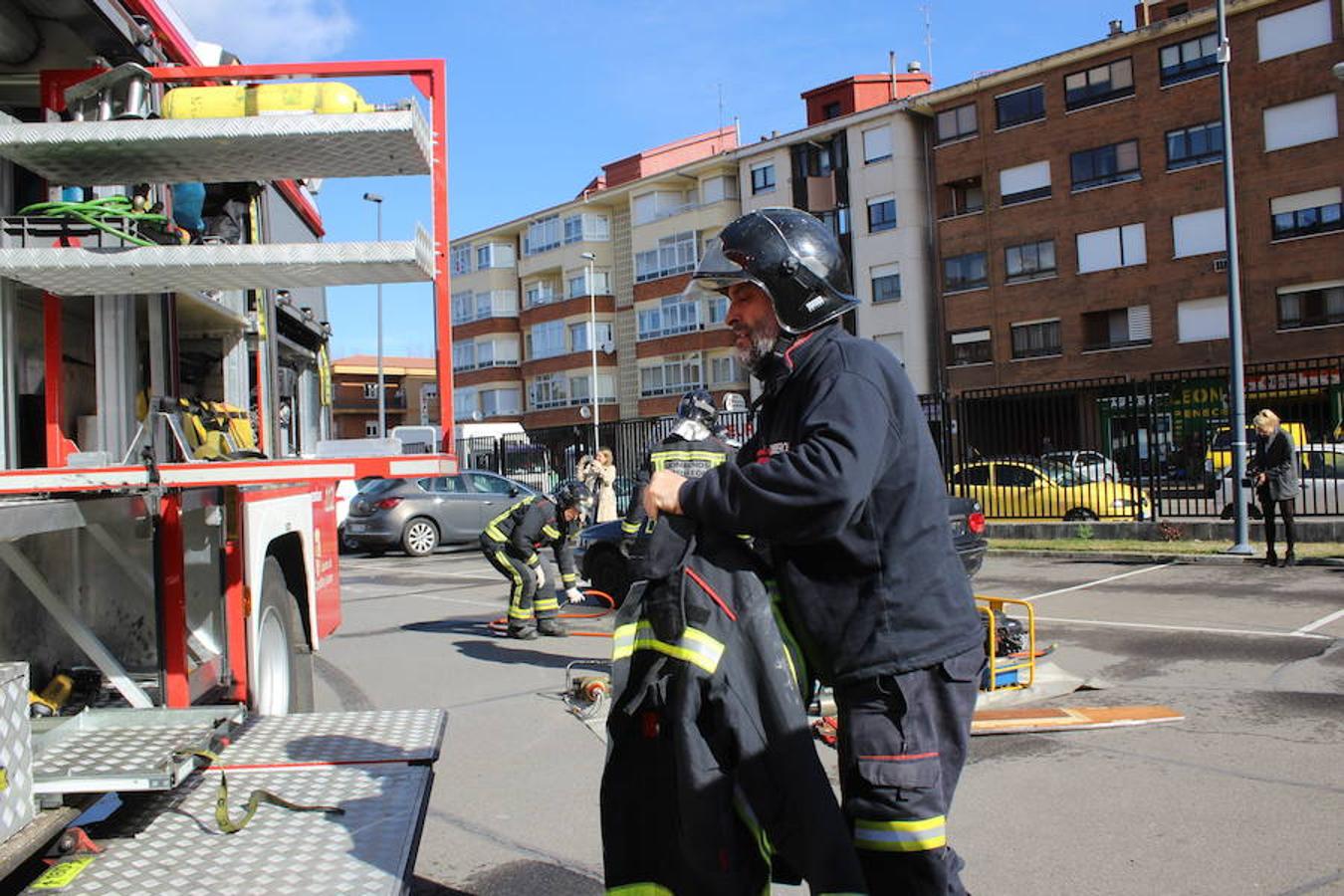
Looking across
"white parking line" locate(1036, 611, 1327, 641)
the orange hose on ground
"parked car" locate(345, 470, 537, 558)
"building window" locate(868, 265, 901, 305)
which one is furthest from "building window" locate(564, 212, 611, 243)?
"white parking line" locate(1036, 611, 1327, 641)

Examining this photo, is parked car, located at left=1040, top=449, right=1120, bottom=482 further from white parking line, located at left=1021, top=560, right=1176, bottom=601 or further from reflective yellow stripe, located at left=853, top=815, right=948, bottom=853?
reflective yellow stripe, located at left=853, top=815, right=948, bottom=853

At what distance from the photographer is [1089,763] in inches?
215

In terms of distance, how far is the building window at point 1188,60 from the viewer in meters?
33.4

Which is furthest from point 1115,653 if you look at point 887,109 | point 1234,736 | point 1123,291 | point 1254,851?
point 887,109

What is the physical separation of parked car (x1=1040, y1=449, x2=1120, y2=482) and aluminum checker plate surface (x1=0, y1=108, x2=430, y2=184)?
629 inches

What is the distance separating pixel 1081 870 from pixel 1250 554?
37.6 ft

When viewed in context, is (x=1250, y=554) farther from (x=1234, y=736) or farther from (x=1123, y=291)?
(x=1123, y=291)

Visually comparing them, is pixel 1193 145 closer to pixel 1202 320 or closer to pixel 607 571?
pixel 1202 320

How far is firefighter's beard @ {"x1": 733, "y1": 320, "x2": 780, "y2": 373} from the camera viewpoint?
271cm

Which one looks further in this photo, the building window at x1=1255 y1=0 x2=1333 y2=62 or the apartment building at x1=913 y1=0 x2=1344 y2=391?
the apartment building at x1=913 y1=0 x2=1344 y2=391

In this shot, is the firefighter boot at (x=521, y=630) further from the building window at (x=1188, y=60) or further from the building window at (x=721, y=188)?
the building window at (x=721, y=188)

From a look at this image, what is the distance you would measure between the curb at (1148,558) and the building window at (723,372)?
31928 millimetres

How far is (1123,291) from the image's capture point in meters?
35.4

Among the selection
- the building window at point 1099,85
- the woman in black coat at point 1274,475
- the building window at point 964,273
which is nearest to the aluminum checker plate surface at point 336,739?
the woman in black coat at point 1274,475
